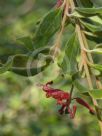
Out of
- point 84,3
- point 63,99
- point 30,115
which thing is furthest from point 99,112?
point 30,115

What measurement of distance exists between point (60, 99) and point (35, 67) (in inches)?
4.4

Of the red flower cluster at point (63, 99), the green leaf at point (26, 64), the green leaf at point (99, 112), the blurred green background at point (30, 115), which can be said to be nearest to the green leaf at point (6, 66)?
the green leaf at point (26, 64)

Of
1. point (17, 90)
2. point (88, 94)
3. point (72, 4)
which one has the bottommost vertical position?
point (88, 94)

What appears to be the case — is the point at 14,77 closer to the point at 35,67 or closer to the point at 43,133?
the point at 43,133

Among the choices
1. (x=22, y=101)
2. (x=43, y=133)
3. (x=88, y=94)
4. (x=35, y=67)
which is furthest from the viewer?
(x=22, y=101)

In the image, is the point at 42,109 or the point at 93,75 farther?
the point at 42,109

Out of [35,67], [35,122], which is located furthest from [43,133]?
[35,67]

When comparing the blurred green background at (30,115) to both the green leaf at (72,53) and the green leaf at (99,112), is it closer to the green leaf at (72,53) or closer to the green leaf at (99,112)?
the green leaf at (72,53)

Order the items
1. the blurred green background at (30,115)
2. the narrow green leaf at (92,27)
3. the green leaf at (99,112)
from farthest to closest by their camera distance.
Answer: the blurred green background at (30,115) < the narrow green leaf at (92,27) < the green leaf at (99,112)

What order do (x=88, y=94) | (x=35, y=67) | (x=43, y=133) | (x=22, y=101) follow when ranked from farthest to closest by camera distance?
(x=22, y=101), (x=43, y=133), (x=35, y=67), (x=88, y=94)

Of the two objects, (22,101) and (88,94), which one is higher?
(22,101)

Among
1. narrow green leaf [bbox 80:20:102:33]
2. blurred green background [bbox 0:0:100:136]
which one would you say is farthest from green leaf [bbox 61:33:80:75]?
blurred green background [bbox 0:0:100:136]

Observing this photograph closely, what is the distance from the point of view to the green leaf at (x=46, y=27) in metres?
1.14

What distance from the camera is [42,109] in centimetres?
346
